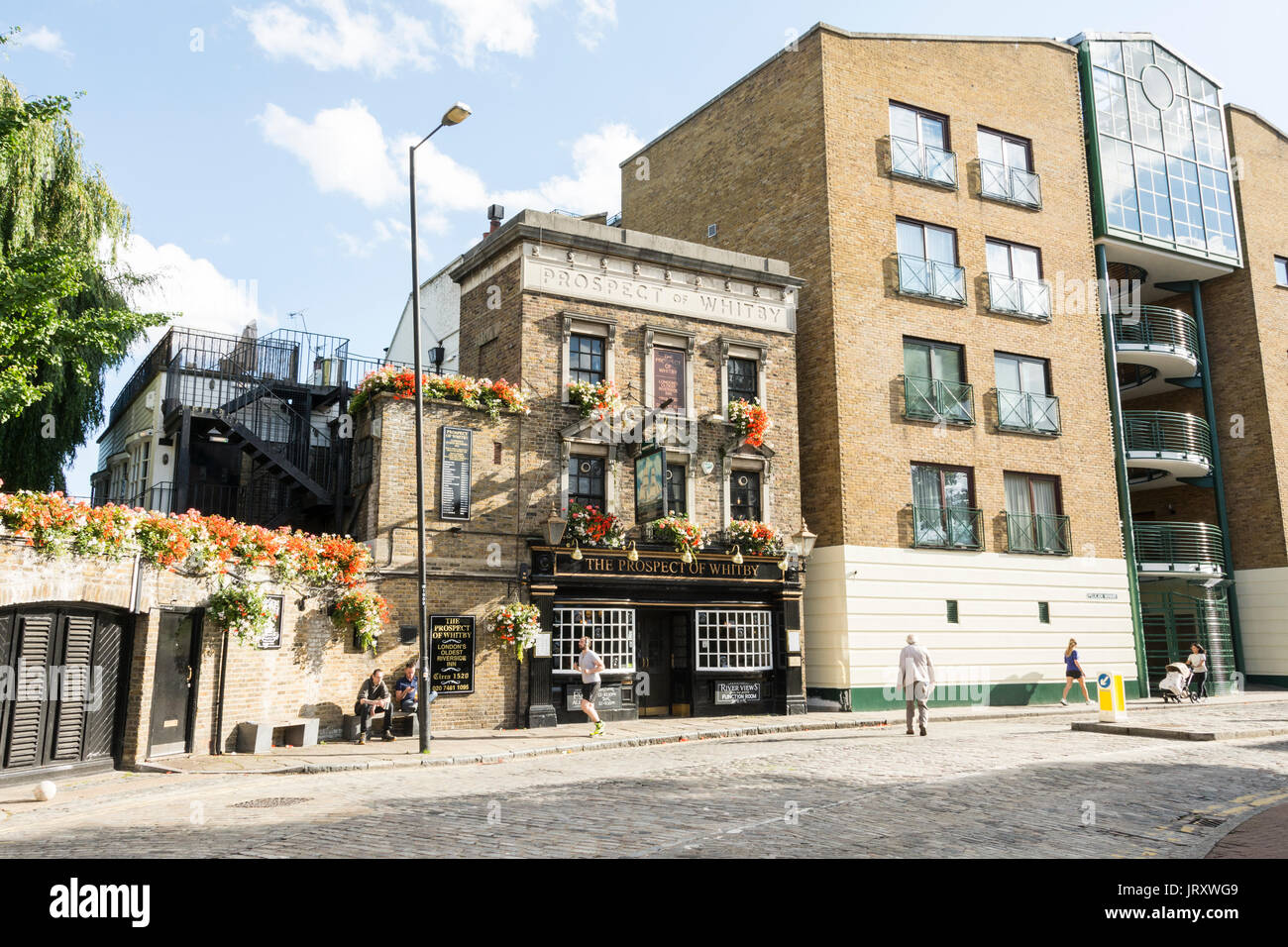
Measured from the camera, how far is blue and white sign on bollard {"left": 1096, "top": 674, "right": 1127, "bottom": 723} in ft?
60.8

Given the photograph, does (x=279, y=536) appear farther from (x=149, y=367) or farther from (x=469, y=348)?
(x=149, y=367)

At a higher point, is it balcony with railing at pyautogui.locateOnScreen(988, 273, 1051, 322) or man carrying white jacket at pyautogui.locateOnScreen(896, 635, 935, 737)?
balcony with railing at pyautogui.locateOnScreen(988, 273, 1051, 322)

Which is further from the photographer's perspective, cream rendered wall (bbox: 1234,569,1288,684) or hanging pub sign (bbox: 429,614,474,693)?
cream rendered wall (bbox: 1234,569,1288,684)

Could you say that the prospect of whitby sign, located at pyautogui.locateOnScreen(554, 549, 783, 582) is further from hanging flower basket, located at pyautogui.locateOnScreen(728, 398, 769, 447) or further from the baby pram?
the baby pram

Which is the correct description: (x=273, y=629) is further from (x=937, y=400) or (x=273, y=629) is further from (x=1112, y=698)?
(x=937, y=400)

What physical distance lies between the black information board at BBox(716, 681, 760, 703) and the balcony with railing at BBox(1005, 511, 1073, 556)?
825cm

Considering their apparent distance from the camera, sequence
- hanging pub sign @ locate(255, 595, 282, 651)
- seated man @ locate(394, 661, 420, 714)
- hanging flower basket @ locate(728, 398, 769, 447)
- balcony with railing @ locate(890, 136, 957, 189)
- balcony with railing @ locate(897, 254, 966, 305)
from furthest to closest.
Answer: balcony with railing @ locate(890, 136, 957, 189), balcony with railing @ locate(897, 254, 966, 305), hanging flower basket @ locate(728, 398, 769, 447), seated man @ locate(394, 661, 420, 714), hanging pub sign @ locate(255, 595, 282, 651)

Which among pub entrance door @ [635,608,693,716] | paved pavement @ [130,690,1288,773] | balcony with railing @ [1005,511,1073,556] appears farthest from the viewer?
balcony with railing @ [1005,511,1073,556]

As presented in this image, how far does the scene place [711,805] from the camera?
32.2ft

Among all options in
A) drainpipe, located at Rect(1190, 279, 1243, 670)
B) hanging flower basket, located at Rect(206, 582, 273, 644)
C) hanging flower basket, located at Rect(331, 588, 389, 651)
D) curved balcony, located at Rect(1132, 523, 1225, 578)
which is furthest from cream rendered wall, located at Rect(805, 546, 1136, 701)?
hanging flower basket, located at Rect(206, 582, 273, 644)

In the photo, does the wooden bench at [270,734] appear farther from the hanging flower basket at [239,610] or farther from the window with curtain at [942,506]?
the window with curtain at [942,506]

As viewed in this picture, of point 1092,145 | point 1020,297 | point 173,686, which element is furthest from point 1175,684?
point 173,686

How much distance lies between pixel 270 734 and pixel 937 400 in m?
17.5

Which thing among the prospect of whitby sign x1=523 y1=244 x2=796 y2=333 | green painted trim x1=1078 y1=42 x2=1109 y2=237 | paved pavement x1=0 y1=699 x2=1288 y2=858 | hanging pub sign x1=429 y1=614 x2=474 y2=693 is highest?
green painted trim x1=1078 y1=42 x2=1109 y2=237
